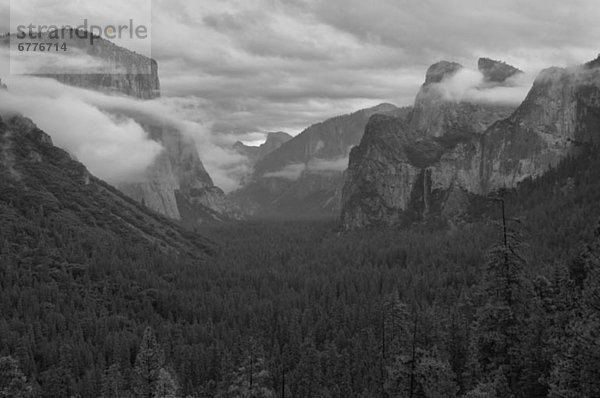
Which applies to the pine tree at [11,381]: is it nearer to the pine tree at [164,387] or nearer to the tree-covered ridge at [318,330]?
the tree-covered ridge at [318,330]

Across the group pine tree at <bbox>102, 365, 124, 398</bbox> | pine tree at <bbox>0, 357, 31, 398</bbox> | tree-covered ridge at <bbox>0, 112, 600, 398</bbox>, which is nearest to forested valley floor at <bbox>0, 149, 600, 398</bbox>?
pine tree at <bbox>0, 357, 31, 398</bbox>

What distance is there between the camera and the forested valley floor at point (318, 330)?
135 ft

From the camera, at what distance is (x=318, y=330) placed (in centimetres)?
14838

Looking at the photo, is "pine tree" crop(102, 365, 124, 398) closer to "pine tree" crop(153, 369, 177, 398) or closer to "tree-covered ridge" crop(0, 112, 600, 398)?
"tree-covered ridge" crop(0, 112, 600, 398)

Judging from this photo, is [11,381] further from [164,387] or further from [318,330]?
[318,330]

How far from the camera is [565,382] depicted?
1380 inches

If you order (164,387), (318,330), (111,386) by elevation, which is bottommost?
(318,330)

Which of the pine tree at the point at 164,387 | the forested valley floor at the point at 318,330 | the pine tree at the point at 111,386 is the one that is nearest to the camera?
the forested valley floor at the point at 318,330

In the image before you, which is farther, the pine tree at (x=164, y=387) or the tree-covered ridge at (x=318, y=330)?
the pine tree at (x=164, y=387)

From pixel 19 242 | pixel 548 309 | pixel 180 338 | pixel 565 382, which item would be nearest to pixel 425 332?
pixel 548 309

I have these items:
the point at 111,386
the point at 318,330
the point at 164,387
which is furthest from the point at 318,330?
the point at 164,387

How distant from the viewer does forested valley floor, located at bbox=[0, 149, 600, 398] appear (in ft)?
135

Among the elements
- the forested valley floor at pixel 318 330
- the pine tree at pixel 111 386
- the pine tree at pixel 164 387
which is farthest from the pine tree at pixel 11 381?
the pine tree at pixel 111 386

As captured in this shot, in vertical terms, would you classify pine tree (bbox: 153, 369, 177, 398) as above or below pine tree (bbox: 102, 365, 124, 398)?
above
